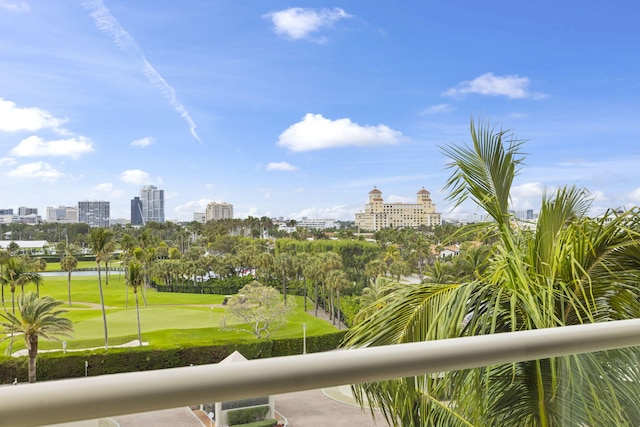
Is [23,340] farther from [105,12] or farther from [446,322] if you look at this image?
[105,12]

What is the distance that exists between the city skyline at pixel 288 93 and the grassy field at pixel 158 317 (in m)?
7.64

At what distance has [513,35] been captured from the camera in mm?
38969

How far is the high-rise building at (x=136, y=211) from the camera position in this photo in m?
24.1

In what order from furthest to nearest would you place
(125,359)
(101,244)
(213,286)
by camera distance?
(213,286) → (101,244) → (125,359)

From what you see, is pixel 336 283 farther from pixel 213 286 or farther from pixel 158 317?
pixel 158 317

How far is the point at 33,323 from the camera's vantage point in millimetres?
16719

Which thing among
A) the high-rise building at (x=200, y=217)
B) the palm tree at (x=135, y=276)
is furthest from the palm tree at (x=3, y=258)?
the high-rise building at (x=200, y=217)

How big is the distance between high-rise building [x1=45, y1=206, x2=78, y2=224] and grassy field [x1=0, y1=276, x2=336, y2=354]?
8.46 feet

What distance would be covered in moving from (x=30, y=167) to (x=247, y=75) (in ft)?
54.9

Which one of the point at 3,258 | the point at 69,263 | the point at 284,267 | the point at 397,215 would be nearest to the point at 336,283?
the point at 284,267

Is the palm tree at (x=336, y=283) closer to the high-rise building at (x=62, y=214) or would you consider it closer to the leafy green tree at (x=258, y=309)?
the leafy green tree at (x=258, y=309)

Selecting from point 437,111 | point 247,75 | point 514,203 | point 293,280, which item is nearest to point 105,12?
point 247,75

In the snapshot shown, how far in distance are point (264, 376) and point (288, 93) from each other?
4258cm

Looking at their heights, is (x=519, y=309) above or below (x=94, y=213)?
below
